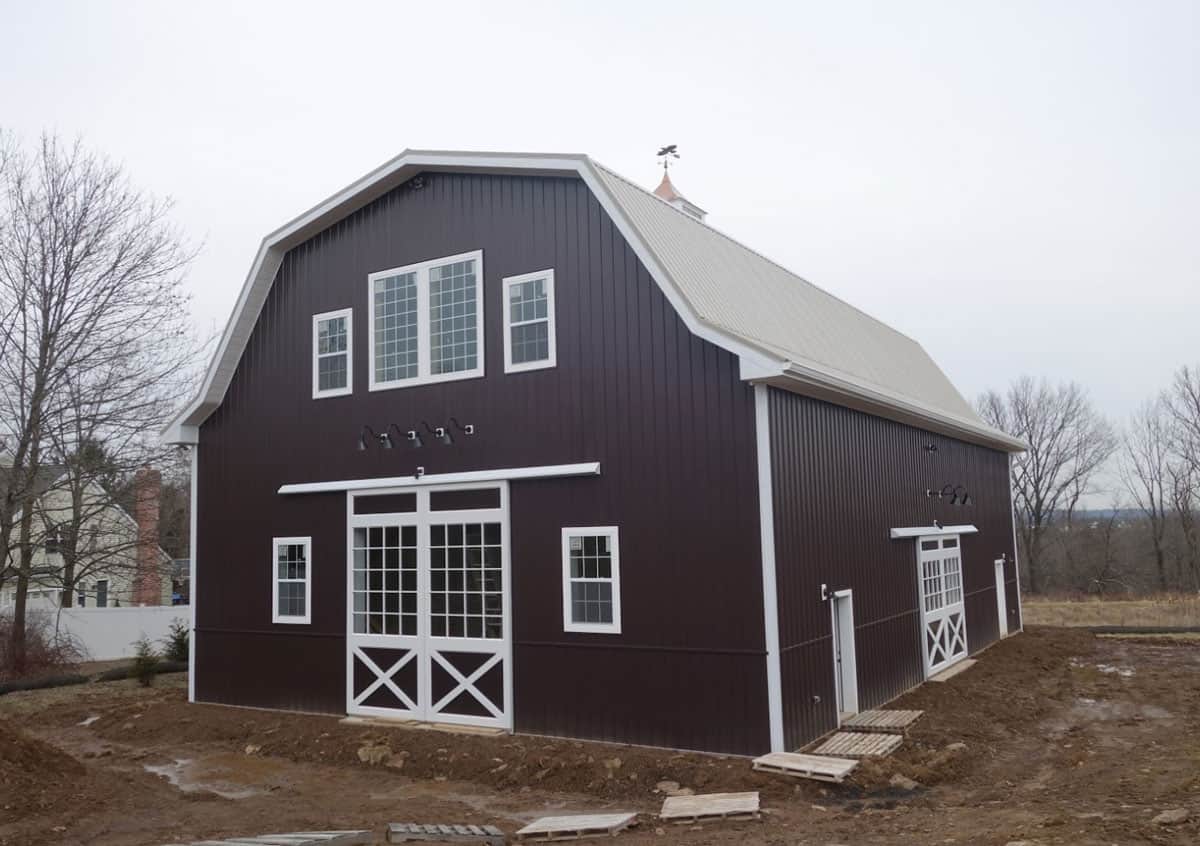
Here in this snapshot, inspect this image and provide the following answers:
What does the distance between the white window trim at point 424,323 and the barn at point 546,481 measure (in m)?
0.04

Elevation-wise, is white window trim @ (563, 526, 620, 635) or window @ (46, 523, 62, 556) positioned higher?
window @ (46, 523, 62, 556)

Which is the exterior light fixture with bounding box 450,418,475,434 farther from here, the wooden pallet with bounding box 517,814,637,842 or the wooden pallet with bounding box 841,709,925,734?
the wooden pallet with bounding box 841,709,925,734

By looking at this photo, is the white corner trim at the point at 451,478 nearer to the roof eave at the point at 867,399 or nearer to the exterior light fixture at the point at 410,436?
the exterior light fixture at the point at 410,436

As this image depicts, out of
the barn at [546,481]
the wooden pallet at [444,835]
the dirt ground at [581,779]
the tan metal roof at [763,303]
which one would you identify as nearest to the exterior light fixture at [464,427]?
the barn at [546,481]

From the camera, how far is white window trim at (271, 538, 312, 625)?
45.2ft

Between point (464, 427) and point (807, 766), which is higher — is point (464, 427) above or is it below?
above

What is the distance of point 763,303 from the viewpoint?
46.0 ft

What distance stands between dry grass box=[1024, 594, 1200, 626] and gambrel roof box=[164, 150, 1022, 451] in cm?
1034

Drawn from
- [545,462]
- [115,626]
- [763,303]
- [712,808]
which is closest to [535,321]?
[545,462]

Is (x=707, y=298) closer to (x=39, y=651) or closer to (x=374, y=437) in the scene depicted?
(x=374, y=437)

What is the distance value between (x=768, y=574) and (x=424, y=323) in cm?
576

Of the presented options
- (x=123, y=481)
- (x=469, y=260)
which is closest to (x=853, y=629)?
(x=469, y=260)

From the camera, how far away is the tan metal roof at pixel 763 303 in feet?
38.5

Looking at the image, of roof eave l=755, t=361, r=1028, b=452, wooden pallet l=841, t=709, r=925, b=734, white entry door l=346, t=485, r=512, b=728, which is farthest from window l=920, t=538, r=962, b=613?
white entry door l=346, t=485, r=512, b=728
